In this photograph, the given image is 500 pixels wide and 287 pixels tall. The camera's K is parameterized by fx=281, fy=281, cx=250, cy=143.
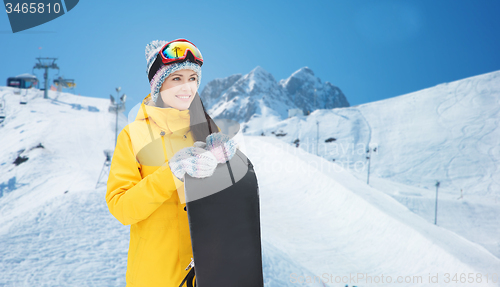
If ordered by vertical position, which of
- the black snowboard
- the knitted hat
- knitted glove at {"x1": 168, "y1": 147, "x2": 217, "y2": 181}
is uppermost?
the knitted hat

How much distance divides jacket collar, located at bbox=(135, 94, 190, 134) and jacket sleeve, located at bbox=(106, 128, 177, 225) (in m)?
0.18

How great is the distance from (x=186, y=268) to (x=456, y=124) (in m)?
53.3

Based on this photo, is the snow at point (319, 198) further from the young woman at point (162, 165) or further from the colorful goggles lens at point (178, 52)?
the colorful goggles lens at point (178, 52)

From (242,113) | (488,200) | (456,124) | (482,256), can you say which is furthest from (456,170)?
(242,113)

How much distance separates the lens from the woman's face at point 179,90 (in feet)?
5.99

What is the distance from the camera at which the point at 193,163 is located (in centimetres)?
143

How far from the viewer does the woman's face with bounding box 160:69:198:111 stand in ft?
5.99

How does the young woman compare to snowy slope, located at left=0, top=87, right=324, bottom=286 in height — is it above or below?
above

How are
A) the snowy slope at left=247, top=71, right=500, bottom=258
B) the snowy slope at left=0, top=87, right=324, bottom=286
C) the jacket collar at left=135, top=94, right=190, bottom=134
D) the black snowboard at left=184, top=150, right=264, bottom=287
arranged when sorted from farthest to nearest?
the snowy slope at left=247, top=71, right=500, bottom=258 < the snowy slope at left=0, top=87, right=324, bottom=286 < the jacket collar at left=135, top=94, right=190, bottom=134 < the black snowboard at left=184, top=150, right=264, bottom=287

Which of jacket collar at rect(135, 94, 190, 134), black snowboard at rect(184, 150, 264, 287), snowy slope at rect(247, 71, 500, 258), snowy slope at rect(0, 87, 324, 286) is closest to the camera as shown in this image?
black snowboard at rect(184, 150, 264, 287)

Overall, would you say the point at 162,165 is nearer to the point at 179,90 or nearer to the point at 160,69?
the point at 179,90

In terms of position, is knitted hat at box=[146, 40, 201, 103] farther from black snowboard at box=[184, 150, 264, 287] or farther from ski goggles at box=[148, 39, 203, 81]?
black snowboard at box=[184, 150, 264, 287]

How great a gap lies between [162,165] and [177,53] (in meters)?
0.75

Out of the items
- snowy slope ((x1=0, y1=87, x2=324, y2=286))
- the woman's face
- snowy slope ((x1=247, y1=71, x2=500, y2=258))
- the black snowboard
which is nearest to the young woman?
the woman's face
